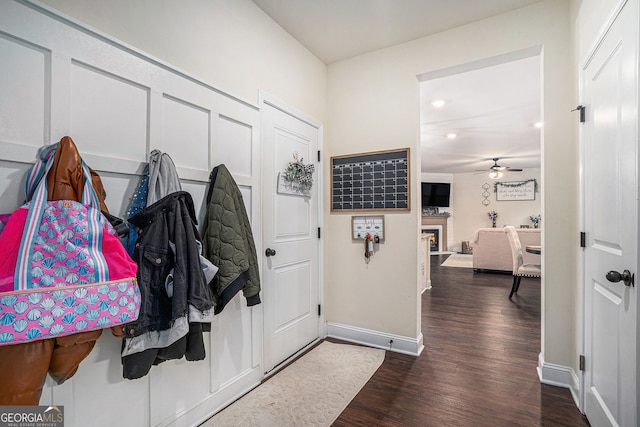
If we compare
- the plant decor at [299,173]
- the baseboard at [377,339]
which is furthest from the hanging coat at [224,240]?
the baseboard at [377,339]

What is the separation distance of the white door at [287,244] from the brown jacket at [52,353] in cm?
123

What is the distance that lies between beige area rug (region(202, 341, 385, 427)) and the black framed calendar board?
4.28 ft

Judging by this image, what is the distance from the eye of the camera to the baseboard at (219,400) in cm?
165

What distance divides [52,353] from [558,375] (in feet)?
9.41

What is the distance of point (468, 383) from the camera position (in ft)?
6.98

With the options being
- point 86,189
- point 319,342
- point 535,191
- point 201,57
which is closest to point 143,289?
point 86,189

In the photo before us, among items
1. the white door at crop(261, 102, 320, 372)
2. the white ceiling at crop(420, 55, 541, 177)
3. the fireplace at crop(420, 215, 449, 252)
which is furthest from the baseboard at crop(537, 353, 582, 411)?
the fireplace at crop(420, 215, 449, 252)

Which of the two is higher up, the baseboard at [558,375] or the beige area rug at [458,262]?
the baseboard at [558,375]

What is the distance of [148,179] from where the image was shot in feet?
4.76

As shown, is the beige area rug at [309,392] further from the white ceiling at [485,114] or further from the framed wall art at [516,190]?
the framed wall art at [516,190]

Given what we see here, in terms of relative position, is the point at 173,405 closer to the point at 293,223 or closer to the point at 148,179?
the point at 148,179

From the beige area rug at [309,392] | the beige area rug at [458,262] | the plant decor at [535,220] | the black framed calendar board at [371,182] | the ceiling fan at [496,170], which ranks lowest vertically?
Answer: the beige area rug at [458,262]

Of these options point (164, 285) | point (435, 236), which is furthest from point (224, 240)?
point (435, 236)

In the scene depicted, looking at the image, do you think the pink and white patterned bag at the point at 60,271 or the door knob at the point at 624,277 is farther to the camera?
the door knob at the point at 624,277
